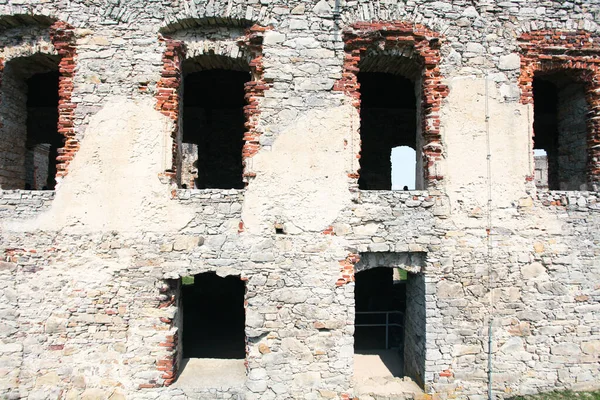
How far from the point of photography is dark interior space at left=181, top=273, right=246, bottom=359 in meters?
7.40

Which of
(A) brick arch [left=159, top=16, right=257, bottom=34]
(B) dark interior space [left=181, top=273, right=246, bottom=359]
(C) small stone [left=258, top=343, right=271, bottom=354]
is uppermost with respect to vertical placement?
(A) brick arch [left=159, top=16, right=257, bottom=34]

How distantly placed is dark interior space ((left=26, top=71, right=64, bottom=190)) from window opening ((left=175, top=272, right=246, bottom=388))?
17.9 ft

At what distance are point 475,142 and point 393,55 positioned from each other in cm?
195

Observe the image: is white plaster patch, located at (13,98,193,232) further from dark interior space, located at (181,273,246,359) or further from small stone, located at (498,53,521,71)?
small stone, located at (498,53,521,71)

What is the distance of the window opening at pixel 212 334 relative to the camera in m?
6.00

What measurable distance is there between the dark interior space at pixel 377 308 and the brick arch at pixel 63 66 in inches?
226

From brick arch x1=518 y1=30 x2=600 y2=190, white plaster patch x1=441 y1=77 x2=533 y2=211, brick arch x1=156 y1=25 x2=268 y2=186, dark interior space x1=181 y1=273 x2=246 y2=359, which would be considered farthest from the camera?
dark interior space x1=181 y1=273 x2=246 y2=359

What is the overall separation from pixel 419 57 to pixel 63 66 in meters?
5.65

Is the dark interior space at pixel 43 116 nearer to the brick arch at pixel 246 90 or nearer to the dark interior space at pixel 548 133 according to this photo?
the brick arch at pixel 246 90

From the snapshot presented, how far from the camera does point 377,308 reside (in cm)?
967

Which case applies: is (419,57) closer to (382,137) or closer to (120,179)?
(120,179)

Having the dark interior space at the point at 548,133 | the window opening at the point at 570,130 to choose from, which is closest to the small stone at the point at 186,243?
the window opening at the point at 570,130

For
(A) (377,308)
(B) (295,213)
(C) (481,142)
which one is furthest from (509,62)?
(A) (377,308)

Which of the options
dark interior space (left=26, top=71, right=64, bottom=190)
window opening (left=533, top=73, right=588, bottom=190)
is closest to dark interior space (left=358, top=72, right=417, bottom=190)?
window opening (left=533, top=73, right=588, bottom=190)
